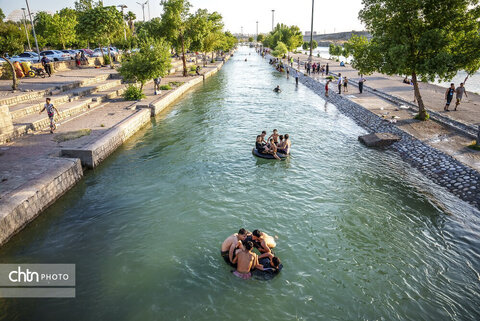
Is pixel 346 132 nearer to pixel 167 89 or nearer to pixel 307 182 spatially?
pixel 307 182

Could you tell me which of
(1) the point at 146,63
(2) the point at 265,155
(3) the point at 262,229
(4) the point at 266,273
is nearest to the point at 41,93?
(1) the point at 146,63

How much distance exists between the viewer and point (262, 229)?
9.36m

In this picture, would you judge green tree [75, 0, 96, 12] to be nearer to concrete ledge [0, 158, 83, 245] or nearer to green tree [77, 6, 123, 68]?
green tree [77, 6, 123, 68]

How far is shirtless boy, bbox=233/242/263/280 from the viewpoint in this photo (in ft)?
23.8

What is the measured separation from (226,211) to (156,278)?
3443mm

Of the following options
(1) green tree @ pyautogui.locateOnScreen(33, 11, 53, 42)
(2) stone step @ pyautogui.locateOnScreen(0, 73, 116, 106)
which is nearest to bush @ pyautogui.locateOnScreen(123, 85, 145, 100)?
(2) stone step @ pyautogui.locateOnScreen(0, 73, 116, 106)

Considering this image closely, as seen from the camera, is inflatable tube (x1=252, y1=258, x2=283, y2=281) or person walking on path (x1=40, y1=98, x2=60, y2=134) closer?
inflatable tube (x1=252, y1=258, x2=283, y2=281)

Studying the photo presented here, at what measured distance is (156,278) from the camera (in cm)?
748

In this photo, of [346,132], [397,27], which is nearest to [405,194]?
[346,132]

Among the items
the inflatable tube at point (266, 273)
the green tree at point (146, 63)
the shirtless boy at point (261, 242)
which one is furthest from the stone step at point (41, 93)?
the inflatable tube at point (266, 273)

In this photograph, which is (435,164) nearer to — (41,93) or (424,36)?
(424,36)

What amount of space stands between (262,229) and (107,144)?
9.08 metres

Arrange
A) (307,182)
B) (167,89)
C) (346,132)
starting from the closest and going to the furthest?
(307,182) → (346,132) → (167,89)

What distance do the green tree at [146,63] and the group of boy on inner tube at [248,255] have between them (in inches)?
A: 732
